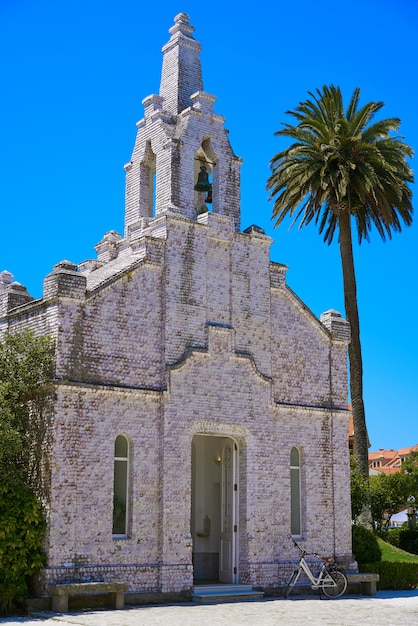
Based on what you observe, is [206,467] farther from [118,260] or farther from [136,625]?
[136,625]

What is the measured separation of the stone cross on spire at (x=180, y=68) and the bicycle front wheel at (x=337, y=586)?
13.1m

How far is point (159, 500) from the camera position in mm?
20016

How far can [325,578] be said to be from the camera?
2177 centimetres

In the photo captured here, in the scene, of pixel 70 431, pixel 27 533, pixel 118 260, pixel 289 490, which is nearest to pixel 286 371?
pixel 289 490

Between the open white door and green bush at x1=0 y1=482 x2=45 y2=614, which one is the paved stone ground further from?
the open white door

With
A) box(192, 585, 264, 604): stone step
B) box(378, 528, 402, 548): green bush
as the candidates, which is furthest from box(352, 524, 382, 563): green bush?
box(378, 528, 402, 548): green bush

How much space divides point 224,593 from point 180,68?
14.0 metres

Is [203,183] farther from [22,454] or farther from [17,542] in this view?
[17,542]

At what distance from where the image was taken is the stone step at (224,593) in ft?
65.0

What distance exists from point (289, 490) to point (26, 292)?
879 cm

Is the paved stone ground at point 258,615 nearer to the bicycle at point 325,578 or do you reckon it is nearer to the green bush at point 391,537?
the bicycle at point 325,578

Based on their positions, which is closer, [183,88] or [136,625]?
[136,625]

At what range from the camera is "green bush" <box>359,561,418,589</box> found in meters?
24.3

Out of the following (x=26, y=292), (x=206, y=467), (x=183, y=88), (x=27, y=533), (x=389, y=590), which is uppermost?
(x=183, y=88)
